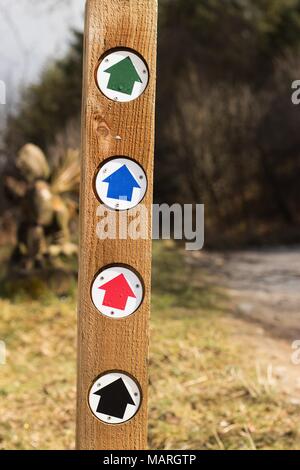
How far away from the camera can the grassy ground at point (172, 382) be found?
10.6ft

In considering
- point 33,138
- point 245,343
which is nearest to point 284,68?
point 33,138

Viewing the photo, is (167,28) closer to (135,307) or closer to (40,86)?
(40,86)

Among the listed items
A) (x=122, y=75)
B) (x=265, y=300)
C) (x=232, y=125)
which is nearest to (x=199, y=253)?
(x=265, y=300)

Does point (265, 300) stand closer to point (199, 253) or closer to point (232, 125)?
point (199, 253)

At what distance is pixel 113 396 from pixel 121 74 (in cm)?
103

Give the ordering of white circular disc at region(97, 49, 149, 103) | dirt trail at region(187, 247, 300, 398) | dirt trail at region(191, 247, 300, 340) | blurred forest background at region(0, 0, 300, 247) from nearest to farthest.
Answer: white circular disc at region(97, 49, 149, 103) → dirt trail at region(187, 247, 300, 398) → dirt trail at region(191, 247, 300, 340) → blurred forest background at region(0, 0, 300, 247)

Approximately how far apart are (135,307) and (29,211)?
13.3ft

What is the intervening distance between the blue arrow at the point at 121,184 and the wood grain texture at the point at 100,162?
5 centimetres

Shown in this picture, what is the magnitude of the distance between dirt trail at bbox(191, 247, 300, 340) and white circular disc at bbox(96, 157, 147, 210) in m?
3.18

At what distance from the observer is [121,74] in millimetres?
2086

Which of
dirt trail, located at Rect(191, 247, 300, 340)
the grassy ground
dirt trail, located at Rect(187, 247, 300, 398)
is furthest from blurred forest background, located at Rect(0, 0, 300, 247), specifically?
the grassy ground

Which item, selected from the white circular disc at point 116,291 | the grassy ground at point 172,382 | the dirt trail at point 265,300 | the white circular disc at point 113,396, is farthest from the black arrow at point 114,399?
the dirt trail at point 265,300

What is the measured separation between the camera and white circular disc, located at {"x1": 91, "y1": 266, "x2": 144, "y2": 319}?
2119 mm

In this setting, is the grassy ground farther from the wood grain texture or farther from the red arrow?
the red arrow
